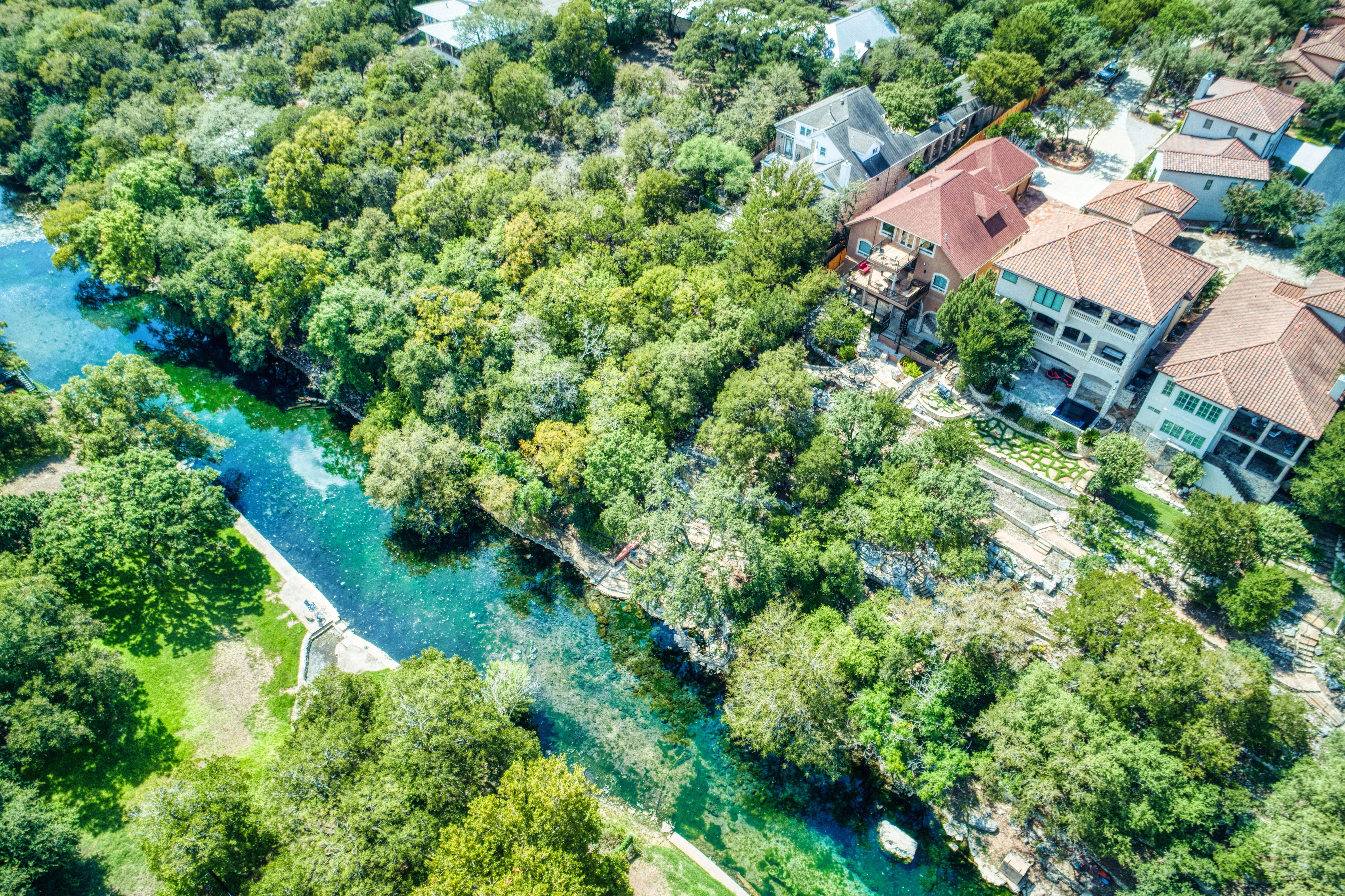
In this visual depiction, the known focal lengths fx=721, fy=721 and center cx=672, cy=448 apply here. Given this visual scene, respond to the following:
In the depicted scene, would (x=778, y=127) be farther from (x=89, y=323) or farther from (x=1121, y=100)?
(x=89, y=323)

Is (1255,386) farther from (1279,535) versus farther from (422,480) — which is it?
(422,480)

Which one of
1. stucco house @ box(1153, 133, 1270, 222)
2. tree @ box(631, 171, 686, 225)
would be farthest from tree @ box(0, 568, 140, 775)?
stucco house @ box(1153, 133, 1270, 222)

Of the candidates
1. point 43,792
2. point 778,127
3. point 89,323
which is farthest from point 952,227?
point 89,323

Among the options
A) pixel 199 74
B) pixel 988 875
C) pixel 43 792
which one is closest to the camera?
pixel 988 875

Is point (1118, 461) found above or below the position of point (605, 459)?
above

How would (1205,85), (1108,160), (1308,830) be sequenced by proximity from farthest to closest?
(1108,160), (1205,85), (1308,830)

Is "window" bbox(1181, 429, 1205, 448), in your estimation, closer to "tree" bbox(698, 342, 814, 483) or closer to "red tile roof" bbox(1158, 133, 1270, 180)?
"tree" bbox(698, 342, 814, 483)

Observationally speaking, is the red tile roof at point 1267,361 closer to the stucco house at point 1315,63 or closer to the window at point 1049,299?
the window at point 1049,299

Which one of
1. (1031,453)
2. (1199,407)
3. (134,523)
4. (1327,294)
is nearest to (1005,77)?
(1327,294)
